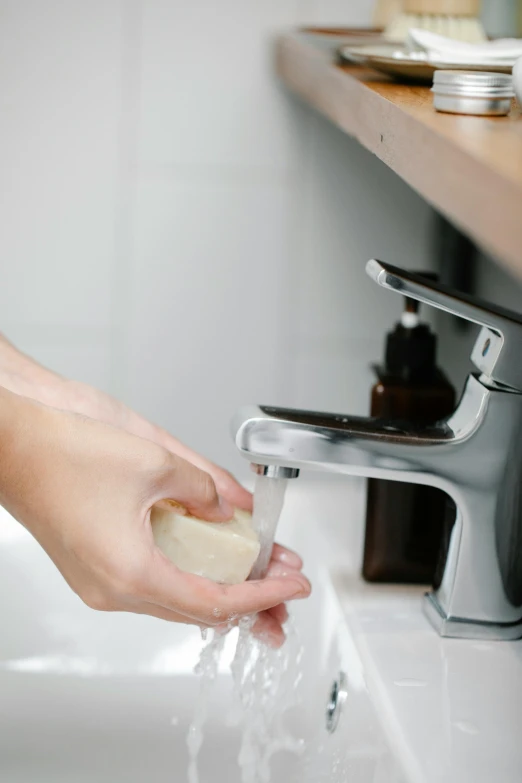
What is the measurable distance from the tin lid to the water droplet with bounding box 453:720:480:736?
0.27 metres

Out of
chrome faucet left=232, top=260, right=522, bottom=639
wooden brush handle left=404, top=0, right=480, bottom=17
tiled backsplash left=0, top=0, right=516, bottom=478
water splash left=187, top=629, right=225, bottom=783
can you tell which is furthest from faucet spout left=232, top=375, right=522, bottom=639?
tiled backsplash left=0, top=0, right=516, bottom=478

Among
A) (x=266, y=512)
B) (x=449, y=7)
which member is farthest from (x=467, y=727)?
(x=449, y=7)

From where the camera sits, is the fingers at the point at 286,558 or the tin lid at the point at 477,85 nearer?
the tin lid at the point at 477,85

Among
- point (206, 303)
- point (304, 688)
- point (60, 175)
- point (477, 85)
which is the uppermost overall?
point (477, 85)

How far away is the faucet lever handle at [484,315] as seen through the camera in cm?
43

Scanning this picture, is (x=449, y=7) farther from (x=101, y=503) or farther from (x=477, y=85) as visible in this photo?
(x=101, y=503)

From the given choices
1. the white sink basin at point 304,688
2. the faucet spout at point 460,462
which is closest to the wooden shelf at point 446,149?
the faucet spout at point 460,462

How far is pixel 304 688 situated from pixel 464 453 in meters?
0.18

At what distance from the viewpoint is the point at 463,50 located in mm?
529

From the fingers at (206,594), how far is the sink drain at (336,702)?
0.07 meters

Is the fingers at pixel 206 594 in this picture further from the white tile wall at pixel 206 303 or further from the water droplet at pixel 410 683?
the white tile wall at pixel 206 303

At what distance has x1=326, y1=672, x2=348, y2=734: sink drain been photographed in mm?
490

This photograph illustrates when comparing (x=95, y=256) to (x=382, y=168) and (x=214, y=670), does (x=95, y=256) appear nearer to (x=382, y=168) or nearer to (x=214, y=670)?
(x=382, y=168)

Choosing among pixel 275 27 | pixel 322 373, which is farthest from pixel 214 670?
pixel 275 27
